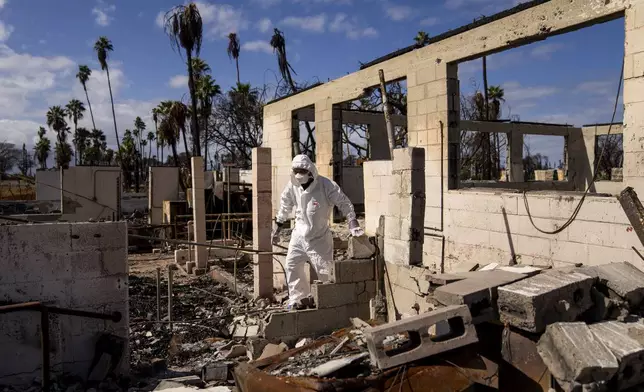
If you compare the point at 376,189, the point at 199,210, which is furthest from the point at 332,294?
the point at 199,210

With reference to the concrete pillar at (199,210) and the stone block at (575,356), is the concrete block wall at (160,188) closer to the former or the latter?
the concrete pillar at (199,210)

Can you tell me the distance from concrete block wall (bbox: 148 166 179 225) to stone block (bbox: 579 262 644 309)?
699 inches

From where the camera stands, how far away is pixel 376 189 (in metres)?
10.0

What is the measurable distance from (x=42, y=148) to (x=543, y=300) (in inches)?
2573

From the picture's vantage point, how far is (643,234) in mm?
5320

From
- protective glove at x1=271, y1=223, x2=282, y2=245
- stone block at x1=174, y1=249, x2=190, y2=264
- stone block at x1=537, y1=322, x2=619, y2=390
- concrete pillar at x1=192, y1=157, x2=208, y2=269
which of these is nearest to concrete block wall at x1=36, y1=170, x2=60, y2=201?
stone block at x1=174, y1=249, x2=190, y2=264

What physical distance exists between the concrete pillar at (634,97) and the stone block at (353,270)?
11.3 ft

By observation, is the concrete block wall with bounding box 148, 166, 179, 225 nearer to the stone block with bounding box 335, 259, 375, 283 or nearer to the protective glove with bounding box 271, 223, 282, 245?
the protective glove with bounding box 271, 223, 282, 245

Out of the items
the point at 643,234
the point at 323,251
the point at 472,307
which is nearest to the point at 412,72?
the point at 323,251

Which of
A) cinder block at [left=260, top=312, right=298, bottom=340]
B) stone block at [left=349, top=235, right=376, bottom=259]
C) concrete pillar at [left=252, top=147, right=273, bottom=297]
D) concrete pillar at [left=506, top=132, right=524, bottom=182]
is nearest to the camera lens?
cinder block at [left=260, top=312, right=298, bottom=340]

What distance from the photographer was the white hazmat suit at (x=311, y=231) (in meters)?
7.20

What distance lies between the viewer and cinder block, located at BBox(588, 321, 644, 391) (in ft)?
11.5

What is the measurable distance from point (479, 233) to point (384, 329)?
4.51 m

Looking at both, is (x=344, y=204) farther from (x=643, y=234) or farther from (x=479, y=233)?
(x=643, y=234)
